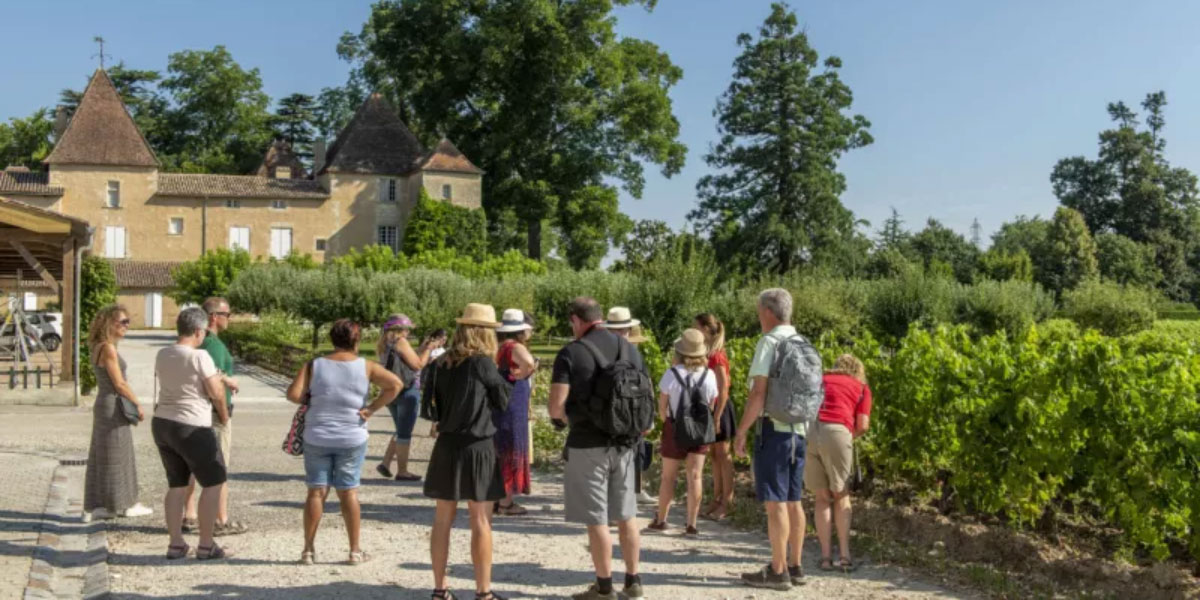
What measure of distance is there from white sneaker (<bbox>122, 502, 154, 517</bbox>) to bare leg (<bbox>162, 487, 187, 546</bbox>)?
5.45 feet

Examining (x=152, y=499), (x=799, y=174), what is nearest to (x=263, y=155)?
(x=799, y=174)

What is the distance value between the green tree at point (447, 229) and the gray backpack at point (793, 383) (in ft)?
179

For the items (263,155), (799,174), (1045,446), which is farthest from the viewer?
(263,155)

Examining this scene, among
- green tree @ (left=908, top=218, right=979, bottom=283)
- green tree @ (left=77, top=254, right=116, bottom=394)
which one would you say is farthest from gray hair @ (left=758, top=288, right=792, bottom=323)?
green tree @ (left=908, top=218, right=979, bottom=283)

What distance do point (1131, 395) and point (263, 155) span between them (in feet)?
257

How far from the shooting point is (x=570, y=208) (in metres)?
59.1

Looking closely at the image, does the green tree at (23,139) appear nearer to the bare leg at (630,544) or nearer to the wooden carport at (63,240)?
the wooden carport at (63,240)

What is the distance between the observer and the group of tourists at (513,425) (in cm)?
650

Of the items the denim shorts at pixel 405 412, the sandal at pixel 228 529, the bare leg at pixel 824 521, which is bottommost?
the sandal at pixel 228 529

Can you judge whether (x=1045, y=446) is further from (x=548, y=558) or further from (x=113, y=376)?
(x=113, y=376)

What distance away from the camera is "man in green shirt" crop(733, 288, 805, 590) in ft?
22.8

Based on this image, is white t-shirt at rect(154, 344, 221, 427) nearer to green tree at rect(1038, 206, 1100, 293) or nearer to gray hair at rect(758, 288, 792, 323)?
gray hair at rect(758, 288, 792, 323)

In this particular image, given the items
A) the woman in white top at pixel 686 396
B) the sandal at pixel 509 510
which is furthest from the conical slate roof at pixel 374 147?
the woman in white top at pixel 686 396

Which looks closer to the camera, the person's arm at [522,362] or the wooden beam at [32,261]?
the person's arm at [522,362]
